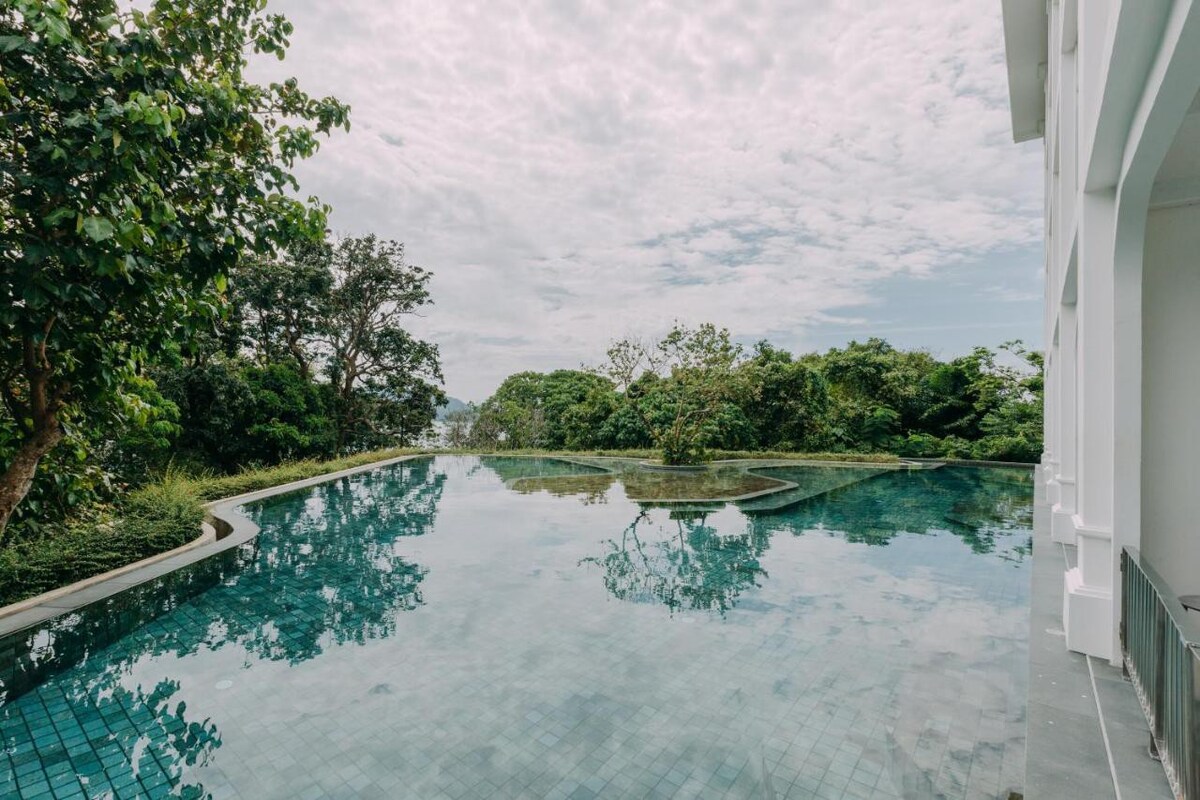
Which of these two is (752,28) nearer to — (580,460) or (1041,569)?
(1041,569)

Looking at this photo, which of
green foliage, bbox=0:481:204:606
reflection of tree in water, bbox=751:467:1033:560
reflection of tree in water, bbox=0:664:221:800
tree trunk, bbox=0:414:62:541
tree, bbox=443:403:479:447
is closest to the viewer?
reflection of tree in water, bbox=0:664:221:800

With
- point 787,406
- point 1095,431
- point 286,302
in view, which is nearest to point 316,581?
point 1095,431

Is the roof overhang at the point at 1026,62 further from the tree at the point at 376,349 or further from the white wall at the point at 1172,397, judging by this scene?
the tree at the point at 376,349

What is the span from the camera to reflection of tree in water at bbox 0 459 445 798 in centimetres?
320

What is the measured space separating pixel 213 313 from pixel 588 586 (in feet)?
14.0

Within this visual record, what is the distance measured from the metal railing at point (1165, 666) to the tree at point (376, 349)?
18587mm

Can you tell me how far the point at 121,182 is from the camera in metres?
2.88

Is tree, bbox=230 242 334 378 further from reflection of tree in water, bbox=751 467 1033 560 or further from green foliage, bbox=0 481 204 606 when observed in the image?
reflection of tree in water, bbox=751 467 1033 560

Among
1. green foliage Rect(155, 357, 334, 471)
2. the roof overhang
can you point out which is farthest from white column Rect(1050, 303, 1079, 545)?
green foliage Rect(155, 357, 334, 471)

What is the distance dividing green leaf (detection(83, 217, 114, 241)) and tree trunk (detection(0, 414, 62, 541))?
1.91m

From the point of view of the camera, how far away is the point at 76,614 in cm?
495

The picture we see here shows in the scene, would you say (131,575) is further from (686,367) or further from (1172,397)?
(686,367)

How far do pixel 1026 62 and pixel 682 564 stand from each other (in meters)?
8.71

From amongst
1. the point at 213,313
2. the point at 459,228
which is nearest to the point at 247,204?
the point at 213,313
